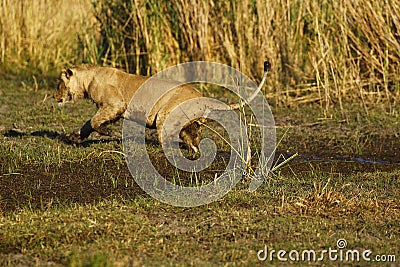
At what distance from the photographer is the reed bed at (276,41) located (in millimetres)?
9539

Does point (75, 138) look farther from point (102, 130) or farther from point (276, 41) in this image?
point (276, 41)

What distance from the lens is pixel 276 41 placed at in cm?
1013

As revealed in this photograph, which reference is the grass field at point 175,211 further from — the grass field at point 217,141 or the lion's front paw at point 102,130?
the lion's front paw at point 102,130

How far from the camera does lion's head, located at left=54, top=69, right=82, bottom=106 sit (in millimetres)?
7539

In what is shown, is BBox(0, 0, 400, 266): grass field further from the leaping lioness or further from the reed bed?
the leaping lioness

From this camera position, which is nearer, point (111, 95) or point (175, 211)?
point (175, 211)

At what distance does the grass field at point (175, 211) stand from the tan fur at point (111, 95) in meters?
0.27

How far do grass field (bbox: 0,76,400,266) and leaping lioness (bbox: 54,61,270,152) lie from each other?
10.1 inches

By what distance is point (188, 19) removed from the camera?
10164 mm

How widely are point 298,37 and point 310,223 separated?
571 centimetres

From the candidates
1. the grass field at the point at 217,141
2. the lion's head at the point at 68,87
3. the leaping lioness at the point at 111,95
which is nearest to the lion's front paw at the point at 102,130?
the leaping lioness at the point at 111,95

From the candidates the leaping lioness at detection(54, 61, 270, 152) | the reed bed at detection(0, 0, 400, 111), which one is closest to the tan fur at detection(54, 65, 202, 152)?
the leaping lioness at detection(54, 61, 270, 152)

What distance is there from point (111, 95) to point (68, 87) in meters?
0.51

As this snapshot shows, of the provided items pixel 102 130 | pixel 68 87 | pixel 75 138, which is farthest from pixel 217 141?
pixel 68 87
